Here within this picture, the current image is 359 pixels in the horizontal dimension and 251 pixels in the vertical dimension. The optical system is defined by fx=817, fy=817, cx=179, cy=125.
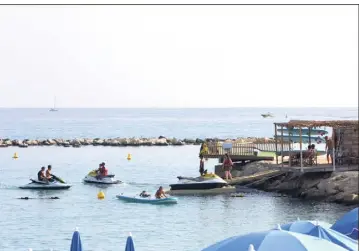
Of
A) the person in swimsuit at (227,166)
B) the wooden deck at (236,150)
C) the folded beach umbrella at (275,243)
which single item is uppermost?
the wooden deck at (236,150)

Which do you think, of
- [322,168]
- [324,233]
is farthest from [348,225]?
[322,168]

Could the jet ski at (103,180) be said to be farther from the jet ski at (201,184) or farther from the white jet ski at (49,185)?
the jet ski at (201,184)

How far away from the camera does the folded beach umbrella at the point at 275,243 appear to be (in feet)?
52.1

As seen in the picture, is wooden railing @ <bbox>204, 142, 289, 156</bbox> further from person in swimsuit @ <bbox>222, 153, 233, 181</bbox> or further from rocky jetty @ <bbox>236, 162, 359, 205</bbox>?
rocky jetty @ <bbox>236, 162, 359, 205</bbox>

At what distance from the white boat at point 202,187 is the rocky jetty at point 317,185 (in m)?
2.52

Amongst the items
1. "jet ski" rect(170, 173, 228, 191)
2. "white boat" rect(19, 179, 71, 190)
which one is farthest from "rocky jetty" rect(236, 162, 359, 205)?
"white boat" rect(19, 179, 71, 190)

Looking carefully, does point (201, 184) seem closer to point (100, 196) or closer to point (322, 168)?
point (100, 196)

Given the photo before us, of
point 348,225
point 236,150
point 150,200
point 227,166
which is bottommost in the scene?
point 150,200

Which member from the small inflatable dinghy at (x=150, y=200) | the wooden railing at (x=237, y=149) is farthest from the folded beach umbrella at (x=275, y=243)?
the wooden railing at (x=237, y=149)

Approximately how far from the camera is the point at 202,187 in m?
45.5

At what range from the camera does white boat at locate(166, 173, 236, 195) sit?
45344mm

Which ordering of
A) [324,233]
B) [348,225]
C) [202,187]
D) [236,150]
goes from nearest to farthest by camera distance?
[324,233]
[348,225]
[202,187]
[236,150]

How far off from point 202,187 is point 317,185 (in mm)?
6824

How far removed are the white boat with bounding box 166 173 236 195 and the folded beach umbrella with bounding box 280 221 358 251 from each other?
81.4ft
